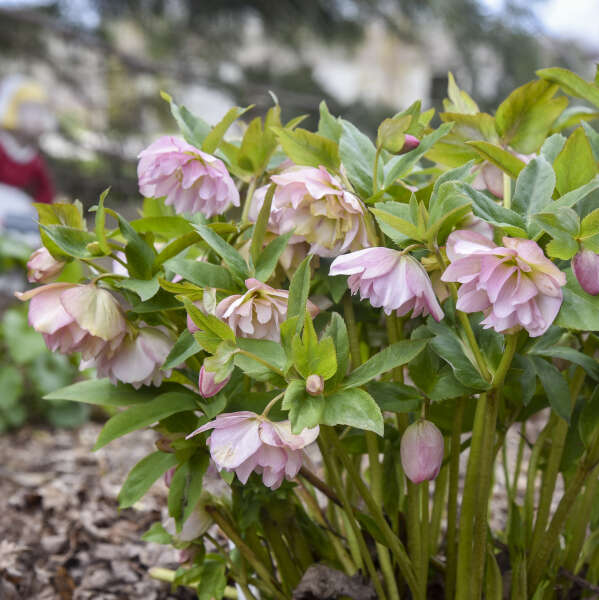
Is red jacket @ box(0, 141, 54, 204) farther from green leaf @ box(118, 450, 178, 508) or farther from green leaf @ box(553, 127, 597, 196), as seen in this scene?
green leaf @ box(553, 127, 597, 196)

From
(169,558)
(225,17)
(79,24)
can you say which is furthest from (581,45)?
(169,558)

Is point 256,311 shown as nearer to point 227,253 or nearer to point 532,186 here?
point 227,253

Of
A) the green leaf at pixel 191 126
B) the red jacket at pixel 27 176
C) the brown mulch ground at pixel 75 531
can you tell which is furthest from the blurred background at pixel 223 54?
the green leaf at pixel 191 126

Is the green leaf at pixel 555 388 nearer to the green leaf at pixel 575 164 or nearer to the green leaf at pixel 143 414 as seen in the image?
the green leaf at pixel 575 164

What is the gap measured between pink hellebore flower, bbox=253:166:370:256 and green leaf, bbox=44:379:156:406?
182mm

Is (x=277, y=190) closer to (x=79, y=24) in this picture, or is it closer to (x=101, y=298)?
(x=101, y=298)

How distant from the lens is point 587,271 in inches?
16.2

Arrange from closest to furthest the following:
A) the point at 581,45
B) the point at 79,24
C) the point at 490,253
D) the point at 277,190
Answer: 1. the point at 490,253
2. the point at 277,190
3. the point at 79,24
4. the point at 581,45

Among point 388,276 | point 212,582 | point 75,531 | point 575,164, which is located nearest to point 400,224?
point 388,276

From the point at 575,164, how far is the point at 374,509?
289 mm

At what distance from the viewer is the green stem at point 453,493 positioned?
0.54m

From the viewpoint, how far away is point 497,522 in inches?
42.9

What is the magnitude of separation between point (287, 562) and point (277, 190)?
14.3 inches

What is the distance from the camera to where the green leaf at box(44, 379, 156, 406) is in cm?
55
